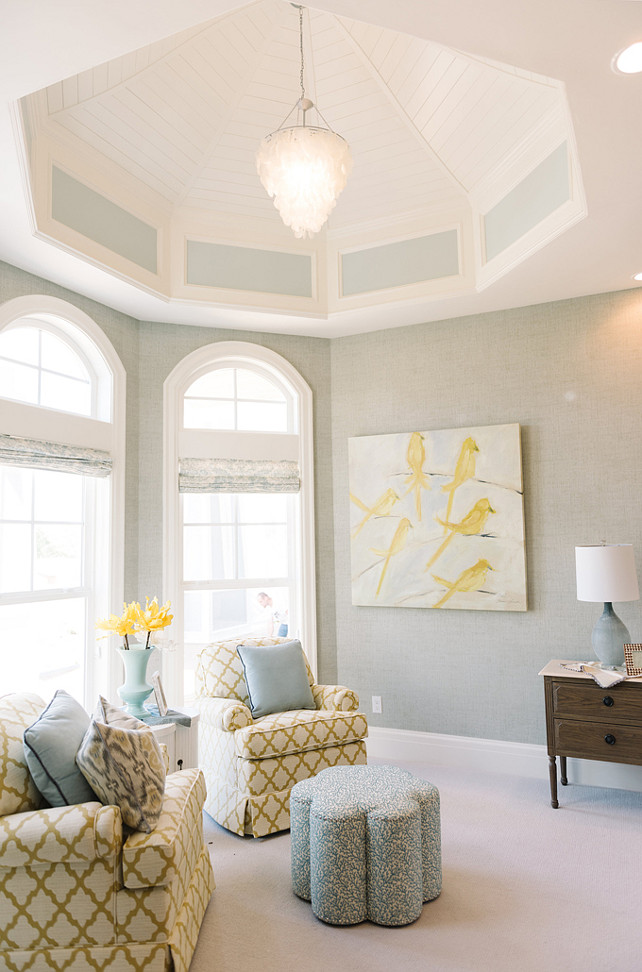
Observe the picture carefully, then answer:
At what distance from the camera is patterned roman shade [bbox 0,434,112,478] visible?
10.8 feet

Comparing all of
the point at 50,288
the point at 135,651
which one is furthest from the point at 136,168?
the point at 135,651

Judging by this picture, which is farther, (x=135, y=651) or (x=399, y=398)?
(x=399, y=398)

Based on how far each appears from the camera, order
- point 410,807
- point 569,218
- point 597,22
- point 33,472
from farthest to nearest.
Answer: point 33,472 < point 569,218 < point 410,807 < point 597,22

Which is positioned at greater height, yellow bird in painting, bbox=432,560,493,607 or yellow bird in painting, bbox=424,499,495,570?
yellow bird in painting, bbox=424,499,495,570

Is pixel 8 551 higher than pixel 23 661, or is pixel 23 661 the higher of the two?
pixel 8 551

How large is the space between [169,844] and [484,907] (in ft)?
4.16

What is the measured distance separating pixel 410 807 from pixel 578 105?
258cm

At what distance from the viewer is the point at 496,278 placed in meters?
3.75

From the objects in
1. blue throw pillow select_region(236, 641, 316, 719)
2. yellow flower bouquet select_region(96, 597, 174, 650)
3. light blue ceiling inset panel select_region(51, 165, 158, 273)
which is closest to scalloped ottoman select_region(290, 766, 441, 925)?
blue throw pillow select_region(236, 641, 316, 719)

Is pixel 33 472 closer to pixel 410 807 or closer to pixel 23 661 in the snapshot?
pixel 23 661

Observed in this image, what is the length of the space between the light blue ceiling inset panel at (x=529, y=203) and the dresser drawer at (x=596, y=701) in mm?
2337

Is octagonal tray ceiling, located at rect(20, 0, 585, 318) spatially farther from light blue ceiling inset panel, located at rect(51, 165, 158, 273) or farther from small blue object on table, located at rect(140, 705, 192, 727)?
small blue object on table, located at rect(140, 705, 192, 727)

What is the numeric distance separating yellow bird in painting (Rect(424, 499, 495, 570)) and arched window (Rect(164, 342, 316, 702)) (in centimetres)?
91

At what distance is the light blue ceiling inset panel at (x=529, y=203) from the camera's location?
3.21 meters
